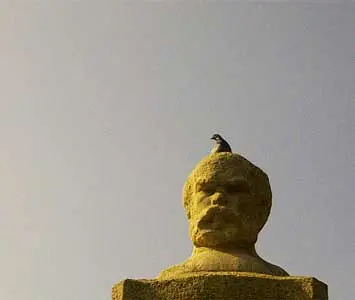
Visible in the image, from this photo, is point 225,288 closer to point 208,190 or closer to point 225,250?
point 225,250

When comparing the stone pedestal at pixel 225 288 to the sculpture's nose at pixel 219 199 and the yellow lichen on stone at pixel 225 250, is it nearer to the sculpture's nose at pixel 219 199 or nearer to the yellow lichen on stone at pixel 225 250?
the yellow lichen on stone at pixel 225 250

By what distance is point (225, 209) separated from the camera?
5.23 meters

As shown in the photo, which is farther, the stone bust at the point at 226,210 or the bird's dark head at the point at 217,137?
the bird's dark head at the point at 217,137

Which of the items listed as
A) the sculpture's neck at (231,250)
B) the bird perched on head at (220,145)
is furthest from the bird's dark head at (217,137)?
the sculpture's neck at (231,250)

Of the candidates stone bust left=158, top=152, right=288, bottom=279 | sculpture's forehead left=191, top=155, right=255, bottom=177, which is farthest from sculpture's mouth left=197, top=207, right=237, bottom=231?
sculpture's forehead left=191, top=155, right=255, bottom=177

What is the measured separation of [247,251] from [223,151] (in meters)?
1.04

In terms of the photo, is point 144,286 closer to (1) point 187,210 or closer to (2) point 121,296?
(2) point 121,296

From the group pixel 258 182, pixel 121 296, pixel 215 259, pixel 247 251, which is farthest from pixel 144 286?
pixel 258 182

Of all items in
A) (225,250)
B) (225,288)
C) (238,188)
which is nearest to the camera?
(225,288)

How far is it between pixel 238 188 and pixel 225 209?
0.21m

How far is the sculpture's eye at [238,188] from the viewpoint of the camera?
5.30 meters

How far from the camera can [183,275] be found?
185 inches

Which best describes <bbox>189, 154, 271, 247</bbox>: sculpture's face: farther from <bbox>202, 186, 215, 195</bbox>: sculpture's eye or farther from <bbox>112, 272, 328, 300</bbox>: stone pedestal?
<bbox>112, 272, 328, 300</bbox>: stone pedestal

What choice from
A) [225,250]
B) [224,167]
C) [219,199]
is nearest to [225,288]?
[225,250]
